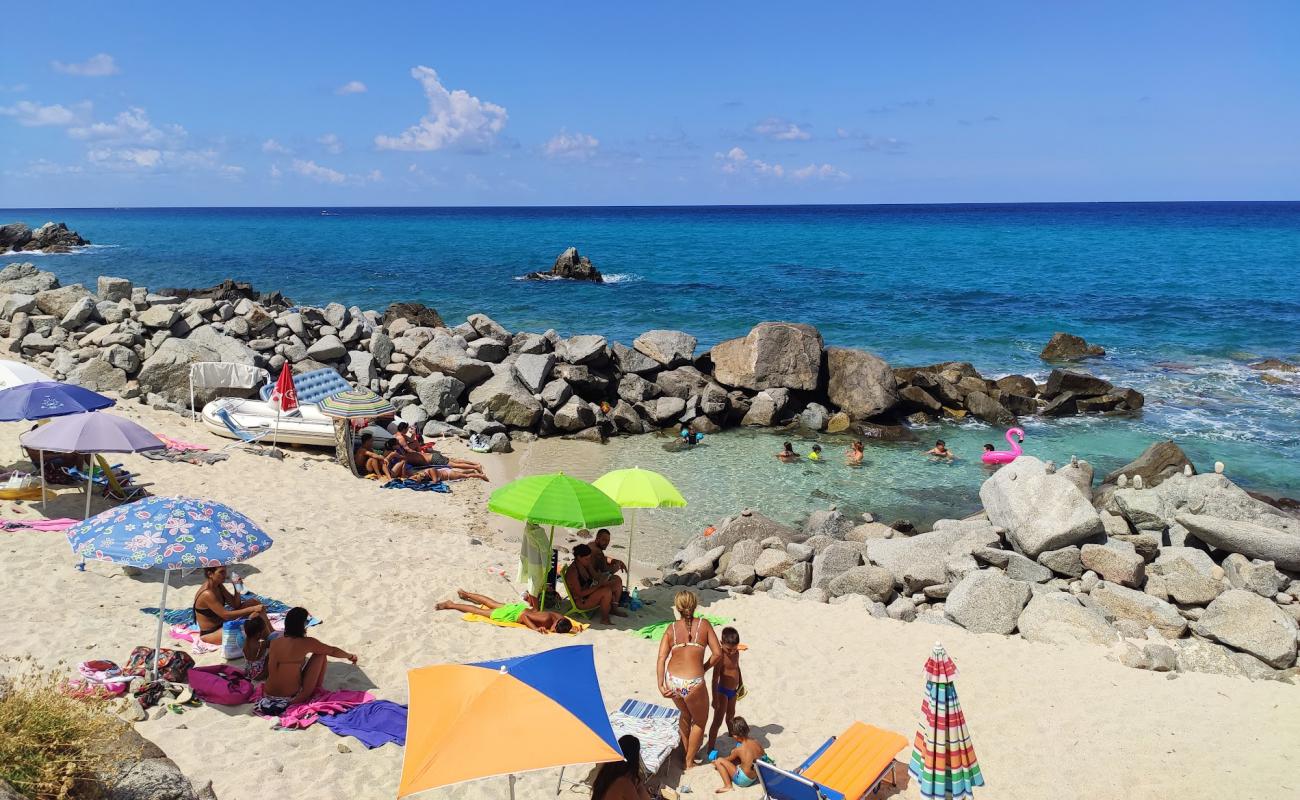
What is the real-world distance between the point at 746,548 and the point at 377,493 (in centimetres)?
661

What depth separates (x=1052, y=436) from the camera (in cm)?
2181

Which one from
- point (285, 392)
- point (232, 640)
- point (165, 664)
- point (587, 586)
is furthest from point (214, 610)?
point (285, 392)

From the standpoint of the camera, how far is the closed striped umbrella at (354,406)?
52.2 feet

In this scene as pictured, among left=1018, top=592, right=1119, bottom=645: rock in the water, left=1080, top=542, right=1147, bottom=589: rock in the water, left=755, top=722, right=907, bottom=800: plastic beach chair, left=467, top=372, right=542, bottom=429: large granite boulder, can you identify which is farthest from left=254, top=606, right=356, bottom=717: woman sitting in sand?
left=467, top=372, right=542, bottom=429: large granite boulder

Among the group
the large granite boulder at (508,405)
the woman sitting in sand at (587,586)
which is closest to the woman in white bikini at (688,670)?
the woman sitting in sand at (587,586)

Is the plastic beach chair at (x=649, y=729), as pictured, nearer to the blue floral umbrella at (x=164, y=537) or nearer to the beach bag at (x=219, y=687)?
the beach bag at (x=219, y=687)

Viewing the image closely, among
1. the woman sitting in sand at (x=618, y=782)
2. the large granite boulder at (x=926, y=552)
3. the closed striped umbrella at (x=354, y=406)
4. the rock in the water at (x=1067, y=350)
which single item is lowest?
the large granite boulder at (x=926, y=552)

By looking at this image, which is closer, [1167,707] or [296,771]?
[296,771]

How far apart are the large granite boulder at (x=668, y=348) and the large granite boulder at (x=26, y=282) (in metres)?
17.3

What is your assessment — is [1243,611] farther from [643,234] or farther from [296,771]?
[643,234]

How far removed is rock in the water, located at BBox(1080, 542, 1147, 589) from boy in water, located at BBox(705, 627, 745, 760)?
641 centimetres

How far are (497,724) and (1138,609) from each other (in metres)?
8.81

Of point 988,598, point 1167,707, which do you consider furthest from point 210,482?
point 1167,707

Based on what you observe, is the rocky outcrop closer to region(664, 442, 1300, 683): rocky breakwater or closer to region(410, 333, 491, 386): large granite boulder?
region(410, 333, 491, 386): large granite boulder
